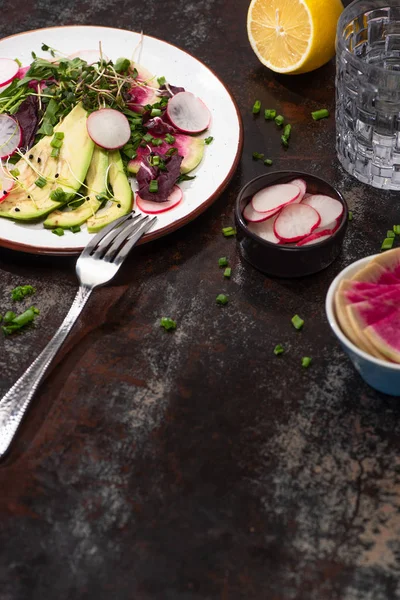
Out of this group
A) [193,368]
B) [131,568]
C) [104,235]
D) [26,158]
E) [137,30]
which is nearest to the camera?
[131,568]

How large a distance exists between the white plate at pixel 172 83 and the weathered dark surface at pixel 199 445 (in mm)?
82

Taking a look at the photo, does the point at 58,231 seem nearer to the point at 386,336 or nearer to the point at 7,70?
the point at 7,70

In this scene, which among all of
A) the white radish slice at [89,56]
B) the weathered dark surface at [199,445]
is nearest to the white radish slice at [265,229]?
the weathered dark surface at [199,445]

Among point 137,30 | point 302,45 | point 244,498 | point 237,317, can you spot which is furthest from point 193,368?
point 137,30

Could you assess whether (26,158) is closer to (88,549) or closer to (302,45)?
(302,45)

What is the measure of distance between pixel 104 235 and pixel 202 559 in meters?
0.89

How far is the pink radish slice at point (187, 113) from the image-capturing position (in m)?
2.34

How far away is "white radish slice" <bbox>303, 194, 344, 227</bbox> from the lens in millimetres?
2020

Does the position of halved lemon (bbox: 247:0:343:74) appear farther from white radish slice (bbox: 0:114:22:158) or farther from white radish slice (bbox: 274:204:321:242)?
white radish slice (bbox: 0:114:22:158)

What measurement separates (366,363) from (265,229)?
543mm

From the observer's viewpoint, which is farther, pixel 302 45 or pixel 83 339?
pixel 302 45

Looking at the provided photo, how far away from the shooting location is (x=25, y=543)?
157 cm

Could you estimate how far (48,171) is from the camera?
2.22 meters

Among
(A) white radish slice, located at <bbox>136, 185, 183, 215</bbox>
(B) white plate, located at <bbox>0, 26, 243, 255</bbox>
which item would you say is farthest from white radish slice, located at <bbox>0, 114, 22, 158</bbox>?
(A) white radish slice, located at <bbox>136, 185, 183, 215</bbox>
